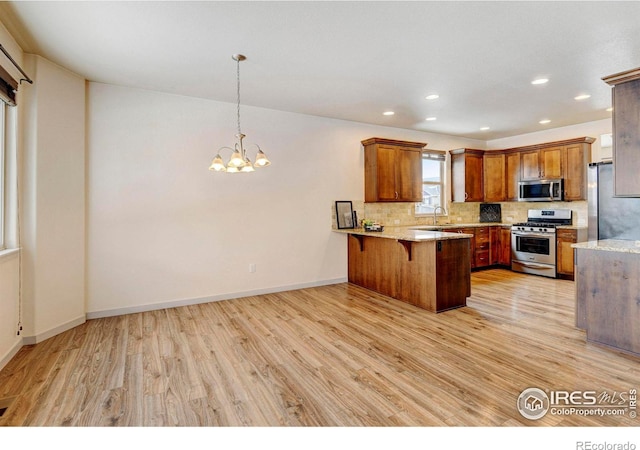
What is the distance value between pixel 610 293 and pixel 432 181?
13.9 feet

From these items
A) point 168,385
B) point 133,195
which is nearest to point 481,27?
point 168,385

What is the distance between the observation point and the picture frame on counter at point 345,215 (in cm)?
547

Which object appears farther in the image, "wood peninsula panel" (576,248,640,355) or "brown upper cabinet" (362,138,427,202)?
"brown upper cabinet" (362,138,427,202)

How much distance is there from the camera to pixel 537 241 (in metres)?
5.86

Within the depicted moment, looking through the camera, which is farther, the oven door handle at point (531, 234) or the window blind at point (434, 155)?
the window blind at point (434, 155)

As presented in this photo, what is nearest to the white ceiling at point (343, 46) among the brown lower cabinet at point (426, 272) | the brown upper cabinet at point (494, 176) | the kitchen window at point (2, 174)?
the kitchen window at point (2, 174)

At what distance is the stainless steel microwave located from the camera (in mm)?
5816

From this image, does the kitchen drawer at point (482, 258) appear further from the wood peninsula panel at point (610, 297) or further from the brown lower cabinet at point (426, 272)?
the wood peninsula panel at point (610, 297)

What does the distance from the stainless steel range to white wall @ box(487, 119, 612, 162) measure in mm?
1108

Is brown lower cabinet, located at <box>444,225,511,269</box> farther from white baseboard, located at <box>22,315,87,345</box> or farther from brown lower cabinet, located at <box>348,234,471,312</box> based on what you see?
white baseboard, located at <box>22,315,87,345</box>

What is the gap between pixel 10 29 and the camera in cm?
266

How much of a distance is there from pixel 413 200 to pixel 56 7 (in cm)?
513
